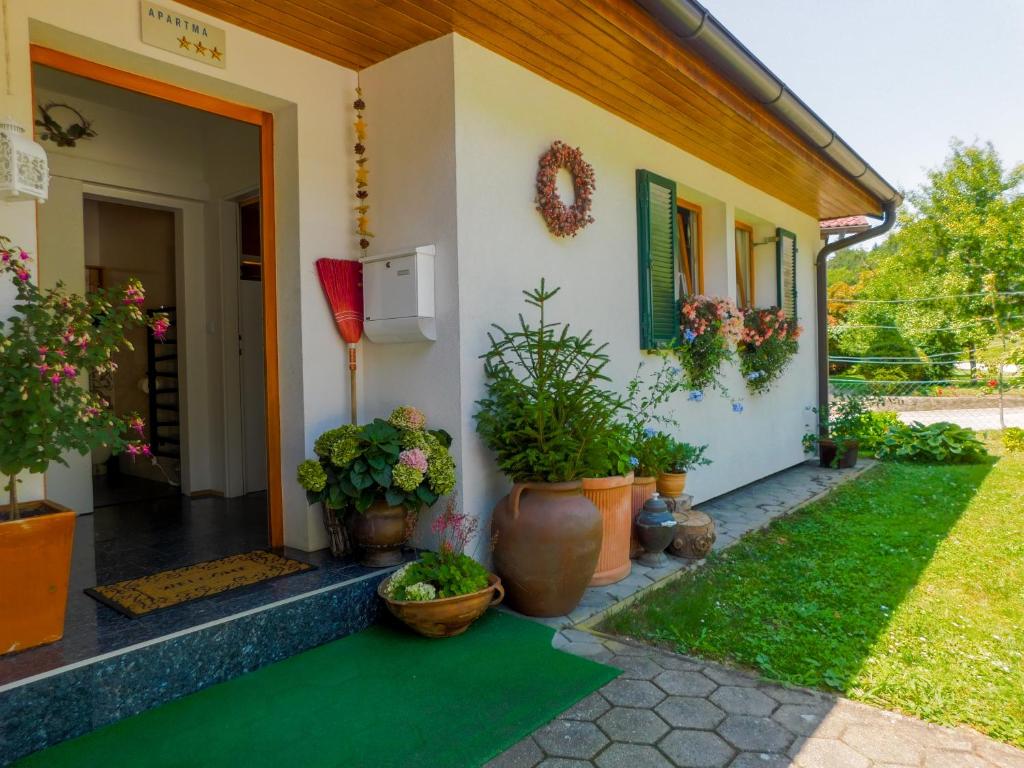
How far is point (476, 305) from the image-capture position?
10.7ft

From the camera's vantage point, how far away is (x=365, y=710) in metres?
2.23

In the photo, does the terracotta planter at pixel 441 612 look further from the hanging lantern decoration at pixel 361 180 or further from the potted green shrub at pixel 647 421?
the hanging lantern decoration at pixel 361 180

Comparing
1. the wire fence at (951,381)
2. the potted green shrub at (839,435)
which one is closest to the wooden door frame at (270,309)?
the potted green shrub at (839,435)

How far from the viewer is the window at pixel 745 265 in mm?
6434

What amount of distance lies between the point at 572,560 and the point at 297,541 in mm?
1400

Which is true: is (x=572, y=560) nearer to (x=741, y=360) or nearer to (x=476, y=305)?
(x=476, y=305)

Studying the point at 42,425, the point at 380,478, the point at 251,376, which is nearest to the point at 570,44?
the point at 380,478

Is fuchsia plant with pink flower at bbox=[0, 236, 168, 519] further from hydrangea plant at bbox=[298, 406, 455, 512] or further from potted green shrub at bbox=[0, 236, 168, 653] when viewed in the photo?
hydrangea plant at bbox=[298, 406, 455, 512]

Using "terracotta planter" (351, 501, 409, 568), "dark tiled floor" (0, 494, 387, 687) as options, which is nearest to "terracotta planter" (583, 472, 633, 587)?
"terracotta planter" (351, 501, 409, 568)

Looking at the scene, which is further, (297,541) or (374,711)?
(297,541)

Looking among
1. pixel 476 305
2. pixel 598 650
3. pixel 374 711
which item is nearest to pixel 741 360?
pixel 476 305

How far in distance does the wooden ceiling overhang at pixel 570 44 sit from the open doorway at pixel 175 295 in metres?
0.59

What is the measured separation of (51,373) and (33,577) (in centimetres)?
64

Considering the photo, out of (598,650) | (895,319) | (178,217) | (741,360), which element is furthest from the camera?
(895,319)
